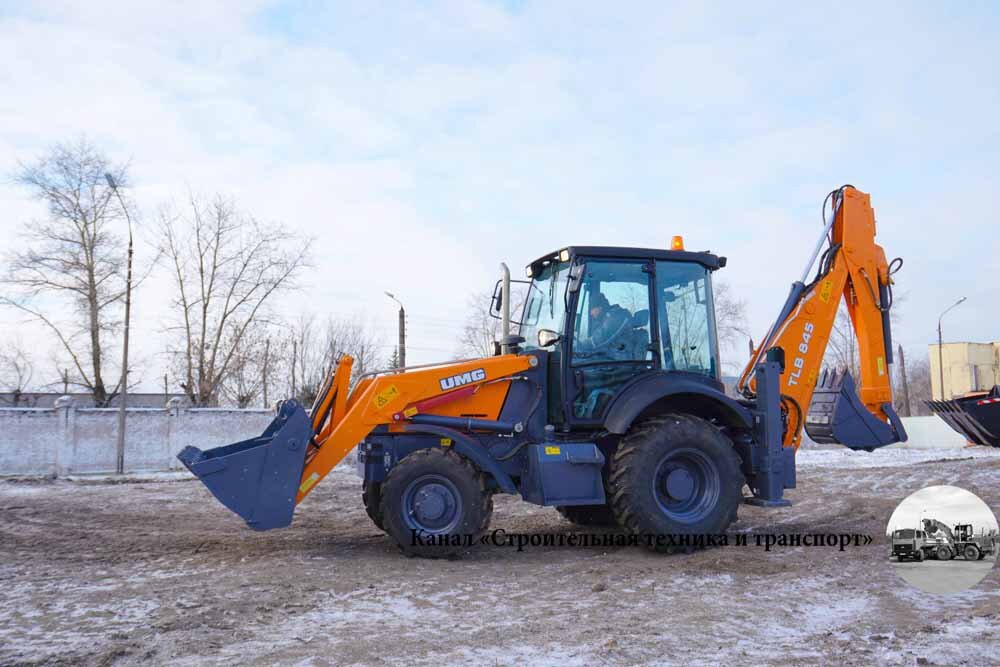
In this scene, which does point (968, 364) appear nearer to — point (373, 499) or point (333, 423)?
point (373, 499)

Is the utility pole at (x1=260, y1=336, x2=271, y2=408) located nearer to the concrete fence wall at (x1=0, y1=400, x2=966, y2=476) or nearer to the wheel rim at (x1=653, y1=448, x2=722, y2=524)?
the concrete fence wall at (x1=0, y1=400, x2=966, y2=476)

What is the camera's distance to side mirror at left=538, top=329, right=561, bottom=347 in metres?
7.47

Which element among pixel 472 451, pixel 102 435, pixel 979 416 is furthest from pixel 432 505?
pixel 102 435

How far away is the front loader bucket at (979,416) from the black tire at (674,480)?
193 inches

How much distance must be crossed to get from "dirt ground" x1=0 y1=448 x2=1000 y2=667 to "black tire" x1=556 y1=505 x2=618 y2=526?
17cm

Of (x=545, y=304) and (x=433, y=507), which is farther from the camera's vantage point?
(x=545, y=304)

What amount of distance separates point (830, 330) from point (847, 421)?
37.5 inches

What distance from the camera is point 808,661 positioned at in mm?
4141

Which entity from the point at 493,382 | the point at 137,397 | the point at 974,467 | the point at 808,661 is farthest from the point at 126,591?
the point at 137,397

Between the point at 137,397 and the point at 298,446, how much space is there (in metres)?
51.2

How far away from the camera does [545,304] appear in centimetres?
797

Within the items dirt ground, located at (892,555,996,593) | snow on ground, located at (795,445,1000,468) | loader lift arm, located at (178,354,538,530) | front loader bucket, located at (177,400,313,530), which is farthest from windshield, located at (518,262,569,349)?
snow on ground, located at (795,445,1000,468)

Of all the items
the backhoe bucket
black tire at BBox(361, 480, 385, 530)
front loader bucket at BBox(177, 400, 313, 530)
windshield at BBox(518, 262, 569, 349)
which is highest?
windshield at BBox(518, 262, 569, 349)

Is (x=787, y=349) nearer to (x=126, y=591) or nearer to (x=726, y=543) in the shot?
(x=726, y=543)
